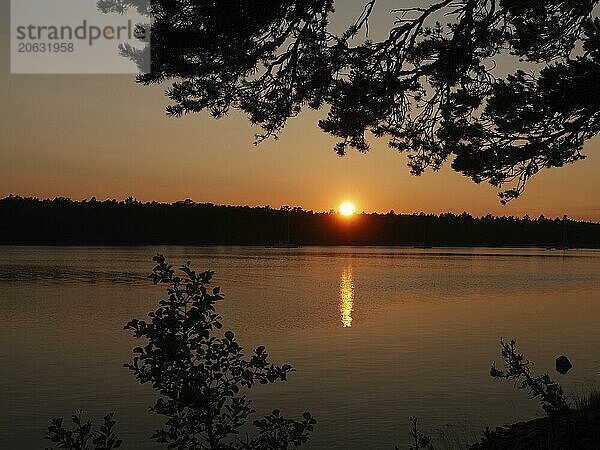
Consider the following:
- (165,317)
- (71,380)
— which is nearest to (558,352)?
(71,380)

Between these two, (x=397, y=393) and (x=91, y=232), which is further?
(x=91, y=232)

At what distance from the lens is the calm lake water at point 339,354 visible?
1307 centimetres

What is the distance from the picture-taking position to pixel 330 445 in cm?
1155

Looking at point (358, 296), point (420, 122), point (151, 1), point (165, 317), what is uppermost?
point (151, 1)

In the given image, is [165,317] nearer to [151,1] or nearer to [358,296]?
[151,1]

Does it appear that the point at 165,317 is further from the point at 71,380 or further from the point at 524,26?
the point at 71,380

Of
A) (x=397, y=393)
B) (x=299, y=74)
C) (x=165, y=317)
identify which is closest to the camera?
(x=165, y=317)

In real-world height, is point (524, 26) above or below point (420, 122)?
above

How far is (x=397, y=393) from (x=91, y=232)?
145 metres

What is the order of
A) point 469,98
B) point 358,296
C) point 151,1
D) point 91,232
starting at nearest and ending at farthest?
point 151,1
point 469,98
point 358,296
point 91,232

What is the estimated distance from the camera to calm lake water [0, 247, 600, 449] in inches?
515

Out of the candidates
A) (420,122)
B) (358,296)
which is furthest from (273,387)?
(358,296)

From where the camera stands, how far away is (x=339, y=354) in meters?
20.6

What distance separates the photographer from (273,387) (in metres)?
15.3
